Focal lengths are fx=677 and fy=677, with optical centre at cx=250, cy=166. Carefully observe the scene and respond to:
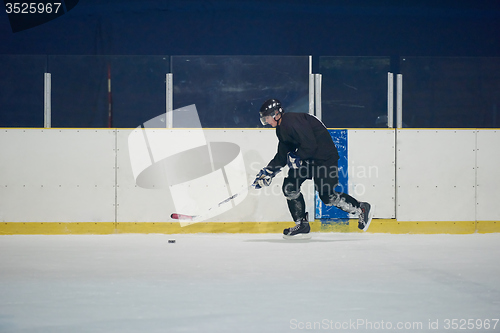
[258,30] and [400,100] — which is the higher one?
[258,30]

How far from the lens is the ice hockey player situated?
18.9 ft

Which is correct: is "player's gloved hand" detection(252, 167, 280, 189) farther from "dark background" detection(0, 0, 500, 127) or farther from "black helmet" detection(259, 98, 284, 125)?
"dark background" detection(0, 0, 500, 127)

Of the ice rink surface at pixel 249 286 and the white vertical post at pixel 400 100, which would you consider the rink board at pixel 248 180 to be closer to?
the white vertical post at pixel 400 100

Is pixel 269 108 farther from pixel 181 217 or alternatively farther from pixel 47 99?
pixel 47 99

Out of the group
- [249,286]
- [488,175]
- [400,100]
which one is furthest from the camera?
[400,100]

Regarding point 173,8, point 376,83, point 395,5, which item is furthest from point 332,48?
point 376,83

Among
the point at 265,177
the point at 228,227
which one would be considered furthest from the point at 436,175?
the point at 228,227

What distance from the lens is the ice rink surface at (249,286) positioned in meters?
2.75

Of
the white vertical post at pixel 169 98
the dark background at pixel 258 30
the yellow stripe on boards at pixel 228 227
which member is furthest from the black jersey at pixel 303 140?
the dark background at pixel 258 30

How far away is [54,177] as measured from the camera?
6.48 m

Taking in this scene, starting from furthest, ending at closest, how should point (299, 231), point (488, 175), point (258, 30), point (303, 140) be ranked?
point (258, 30) → point (488, 175) → point (299, 231) → point (303, 140)

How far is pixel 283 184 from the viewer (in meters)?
6.02

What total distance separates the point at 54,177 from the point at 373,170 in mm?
3077

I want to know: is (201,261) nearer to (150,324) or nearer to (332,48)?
(150,324)
